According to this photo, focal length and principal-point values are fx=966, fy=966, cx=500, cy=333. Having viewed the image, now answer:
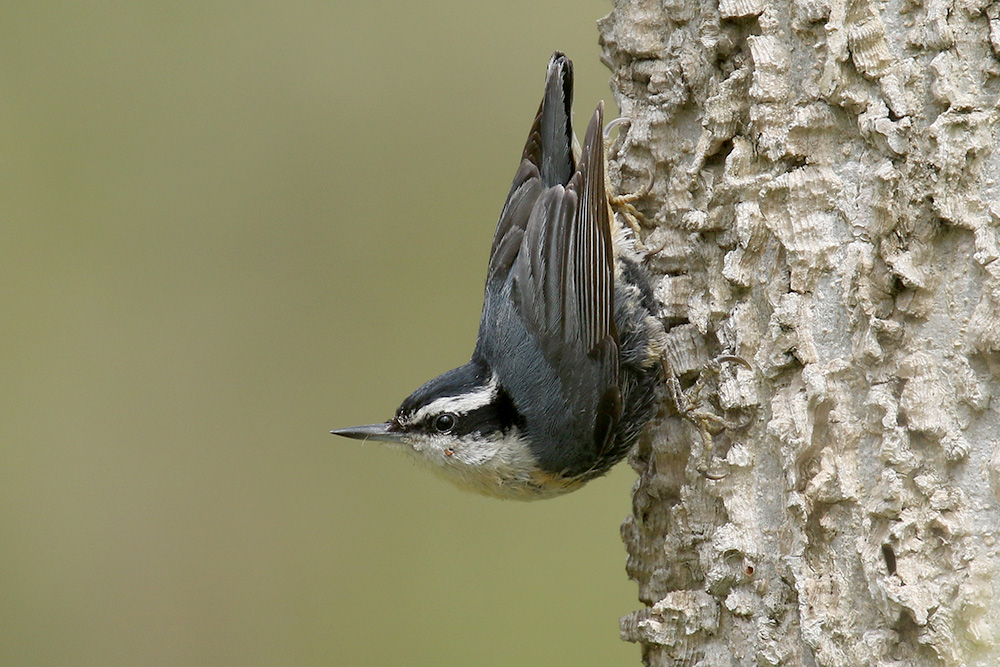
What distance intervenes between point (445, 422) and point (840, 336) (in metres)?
1.15

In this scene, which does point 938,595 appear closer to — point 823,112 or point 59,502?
point 823,112

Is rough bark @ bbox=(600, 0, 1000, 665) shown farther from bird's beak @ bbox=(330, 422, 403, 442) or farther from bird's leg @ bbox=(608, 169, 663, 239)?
bird's beak @ bbox=(330, 422, 403, 442)

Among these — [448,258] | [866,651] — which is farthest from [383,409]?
[866,651]

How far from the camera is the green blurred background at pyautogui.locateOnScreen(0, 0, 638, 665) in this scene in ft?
14.4

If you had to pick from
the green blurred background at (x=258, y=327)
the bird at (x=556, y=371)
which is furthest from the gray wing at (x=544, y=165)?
the green blurred background at (x=258, y=327)

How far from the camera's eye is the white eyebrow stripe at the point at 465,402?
8.91 feet

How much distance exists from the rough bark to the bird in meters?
0.24

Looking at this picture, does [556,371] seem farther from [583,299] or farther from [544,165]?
[544,165]

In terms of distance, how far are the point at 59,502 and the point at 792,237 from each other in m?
3.78

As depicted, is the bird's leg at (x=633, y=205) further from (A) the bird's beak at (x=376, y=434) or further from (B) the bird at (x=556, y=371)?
(A) the bird's beak at (x=376, y=434)

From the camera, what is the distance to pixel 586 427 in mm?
2682

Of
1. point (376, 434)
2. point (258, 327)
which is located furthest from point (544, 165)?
point (258, 327)

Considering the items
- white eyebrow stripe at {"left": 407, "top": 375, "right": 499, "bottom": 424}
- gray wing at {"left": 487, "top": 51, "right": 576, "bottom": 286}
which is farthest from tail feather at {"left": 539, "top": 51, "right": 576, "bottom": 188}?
white eyebrow stripe at {"left": 407, "top": 375, "right": 499, "bottom": 424}

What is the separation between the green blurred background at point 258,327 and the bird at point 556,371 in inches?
63.4
